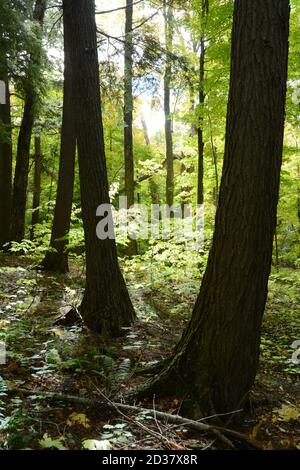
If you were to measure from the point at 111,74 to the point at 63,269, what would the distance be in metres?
4.60

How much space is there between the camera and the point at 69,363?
14.3ft

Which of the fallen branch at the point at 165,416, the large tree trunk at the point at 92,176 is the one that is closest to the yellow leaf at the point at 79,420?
the fallen branch at the point at 165,416

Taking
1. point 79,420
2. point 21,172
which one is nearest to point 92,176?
point 79,420

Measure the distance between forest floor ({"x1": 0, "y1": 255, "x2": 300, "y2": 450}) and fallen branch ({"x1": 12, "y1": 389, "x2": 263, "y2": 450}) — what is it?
0.03 metres

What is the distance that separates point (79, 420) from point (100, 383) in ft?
2.61

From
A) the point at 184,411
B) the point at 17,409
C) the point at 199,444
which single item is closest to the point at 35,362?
the point at 17,409

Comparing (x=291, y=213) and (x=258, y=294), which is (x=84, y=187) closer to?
(x=258, y=294)

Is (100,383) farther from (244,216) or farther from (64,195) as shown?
(64,195)

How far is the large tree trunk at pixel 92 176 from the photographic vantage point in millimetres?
5648

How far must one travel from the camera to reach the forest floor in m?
3.20

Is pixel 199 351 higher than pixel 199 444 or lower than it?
higher

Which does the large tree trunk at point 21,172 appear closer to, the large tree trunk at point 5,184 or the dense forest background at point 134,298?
the large tree trunk at point 5,184

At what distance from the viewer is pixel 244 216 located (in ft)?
11.3

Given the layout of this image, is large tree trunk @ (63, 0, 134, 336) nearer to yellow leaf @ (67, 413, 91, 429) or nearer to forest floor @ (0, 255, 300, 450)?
forest floor @ (0, 255, 300, 450)
